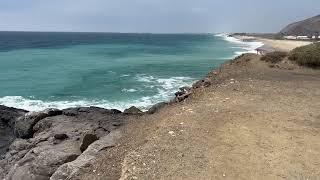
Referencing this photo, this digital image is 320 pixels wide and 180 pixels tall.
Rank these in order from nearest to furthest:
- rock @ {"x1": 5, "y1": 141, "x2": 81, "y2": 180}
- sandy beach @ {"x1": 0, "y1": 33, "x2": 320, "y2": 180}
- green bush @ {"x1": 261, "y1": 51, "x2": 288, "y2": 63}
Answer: sandy beach @ {"x1": 0, "y1": 33, "x2": 320, "y2": 180} → rock @ {"x1": 5, "y1": 141, "x2": 81, "y2": 180} → green bush @ {"x1": 261, "y1": 51, "x2": 288, "y2": 63}

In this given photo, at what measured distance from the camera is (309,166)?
10.3 meters

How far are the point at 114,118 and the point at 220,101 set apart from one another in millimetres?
4251

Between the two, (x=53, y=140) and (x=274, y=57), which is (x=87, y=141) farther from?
(x=274, y=57)

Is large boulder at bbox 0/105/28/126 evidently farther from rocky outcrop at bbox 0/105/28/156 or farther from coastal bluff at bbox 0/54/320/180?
coastal bluff at bbox 0/54/320/180

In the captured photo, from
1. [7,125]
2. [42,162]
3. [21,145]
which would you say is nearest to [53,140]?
[21,145]

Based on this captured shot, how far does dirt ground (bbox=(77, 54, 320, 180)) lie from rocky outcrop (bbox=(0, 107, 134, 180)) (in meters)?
1.30

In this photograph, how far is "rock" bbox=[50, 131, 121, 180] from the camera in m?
10.8

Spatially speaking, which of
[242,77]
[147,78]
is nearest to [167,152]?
[242,77]

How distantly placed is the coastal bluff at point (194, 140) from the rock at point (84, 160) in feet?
0.09

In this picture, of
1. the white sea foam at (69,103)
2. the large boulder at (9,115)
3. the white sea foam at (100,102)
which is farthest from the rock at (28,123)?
the white sea foam at (69,103)

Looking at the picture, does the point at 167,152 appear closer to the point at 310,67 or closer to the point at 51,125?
the point at 51,125

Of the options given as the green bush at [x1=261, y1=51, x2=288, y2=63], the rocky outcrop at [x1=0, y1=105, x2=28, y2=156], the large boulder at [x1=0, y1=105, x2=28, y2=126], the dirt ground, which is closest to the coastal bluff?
the dirt ground

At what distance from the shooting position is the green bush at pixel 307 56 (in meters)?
23.0

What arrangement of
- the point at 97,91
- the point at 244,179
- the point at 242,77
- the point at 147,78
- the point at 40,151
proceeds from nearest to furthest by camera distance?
the point at 244,179 < the point at 40,151 < the point at 242,77 < the point at 97,91 < the point at 147,78
